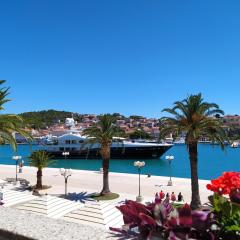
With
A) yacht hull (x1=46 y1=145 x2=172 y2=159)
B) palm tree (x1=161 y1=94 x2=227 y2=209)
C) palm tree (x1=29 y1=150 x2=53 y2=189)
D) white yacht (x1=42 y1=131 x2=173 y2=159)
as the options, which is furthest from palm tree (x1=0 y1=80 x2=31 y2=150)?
yacht hull (x1=46 y1=145 x2=172 y2=159)

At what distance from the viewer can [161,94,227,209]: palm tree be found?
24.7 meters

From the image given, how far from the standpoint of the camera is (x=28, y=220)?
3.47 m

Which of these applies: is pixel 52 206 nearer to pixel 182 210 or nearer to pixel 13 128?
pixel 13 128

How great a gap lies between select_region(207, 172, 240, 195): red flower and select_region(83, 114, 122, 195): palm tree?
2955 centimetres

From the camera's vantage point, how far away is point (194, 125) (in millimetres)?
25281

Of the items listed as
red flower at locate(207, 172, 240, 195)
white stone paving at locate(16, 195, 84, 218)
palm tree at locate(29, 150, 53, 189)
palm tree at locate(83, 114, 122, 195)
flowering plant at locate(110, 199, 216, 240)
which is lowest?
white stone paving at locate(16, 195, 84, 218)

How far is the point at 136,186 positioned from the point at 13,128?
22190 millimetres

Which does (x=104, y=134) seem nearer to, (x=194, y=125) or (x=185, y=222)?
(x=194, y=125)

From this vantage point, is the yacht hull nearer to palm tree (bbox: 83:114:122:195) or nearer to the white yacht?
the white yacht

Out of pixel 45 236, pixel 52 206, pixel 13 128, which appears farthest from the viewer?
pixel 13 128

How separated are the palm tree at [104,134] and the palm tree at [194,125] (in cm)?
825

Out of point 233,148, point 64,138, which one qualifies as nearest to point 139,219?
point 64,138

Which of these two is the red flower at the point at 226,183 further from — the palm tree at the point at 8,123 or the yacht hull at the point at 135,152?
the yacht hull at the point at 135,152

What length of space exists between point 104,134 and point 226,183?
3025 centimetres
